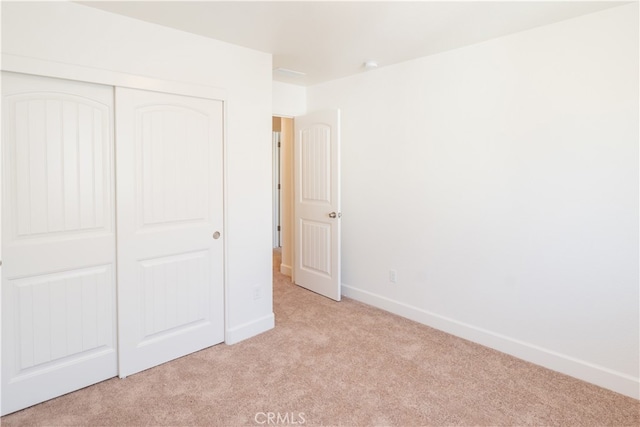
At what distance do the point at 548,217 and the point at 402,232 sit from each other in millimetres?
1262

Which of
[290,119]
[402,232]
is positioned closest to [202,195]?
[402,232]

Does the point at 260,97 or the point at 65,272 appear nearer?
the point at 65,272

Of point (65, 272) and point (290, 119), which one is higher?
point (290, 119)

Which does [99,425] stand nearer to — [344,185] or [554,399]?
[554,399]

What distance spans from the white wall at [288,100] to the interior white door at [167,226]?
1.33 metres

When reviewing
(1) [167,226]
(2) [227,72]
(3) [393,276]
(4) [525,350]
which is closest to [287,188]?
(3) [393,276]

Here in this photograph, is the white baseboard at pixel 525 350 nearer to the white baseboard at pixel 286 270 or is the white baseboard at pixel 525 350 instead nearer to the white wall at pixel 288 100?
the white baseboard at pixel 286 270

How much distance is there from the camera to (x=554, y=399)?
227 cm

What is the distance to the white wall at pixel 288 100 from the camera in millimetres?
4102

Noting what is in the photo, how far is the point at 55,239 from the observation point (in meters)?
2.24

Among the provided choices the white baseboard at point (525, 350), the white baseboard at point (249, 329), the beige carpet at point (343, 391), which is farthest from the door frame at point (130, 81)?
the white baseboard at point (525, 350)

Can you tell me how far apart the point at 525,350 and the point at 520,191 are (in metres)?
1.18

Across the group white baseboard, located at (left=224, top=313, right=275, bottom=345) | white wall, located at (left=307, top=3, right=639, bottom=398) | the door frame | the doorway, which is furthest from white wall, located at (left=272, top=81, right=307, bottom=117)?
white baseboard, located at (left=224, top=313, right=275, bottom=345)

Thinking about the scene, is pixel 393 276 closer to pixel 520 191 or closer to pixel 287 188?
pixel 520 191
